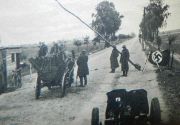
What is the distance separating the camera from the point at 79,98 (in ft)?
27.6

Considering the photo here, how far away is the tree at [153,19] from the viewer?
26.9 ft

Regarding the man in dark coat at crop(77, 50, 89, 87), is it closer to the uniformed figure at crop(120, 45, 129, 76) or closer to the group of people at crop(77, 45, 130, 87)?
the group of people at crop(77, 45, 130, 87)

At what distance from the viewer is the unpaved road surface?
7.33 m

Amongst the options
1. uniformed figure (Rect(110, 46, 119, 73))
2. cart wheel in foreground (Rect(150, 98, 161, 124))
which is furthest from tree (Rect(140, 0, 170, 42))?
cart wheel in foreground (Rect(150, 98, 161, 124))

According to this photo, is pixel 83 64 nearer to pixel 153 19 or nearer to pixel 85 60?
pixel 85 60

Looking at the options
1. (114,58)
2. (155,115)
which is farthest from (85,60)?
(155,115)

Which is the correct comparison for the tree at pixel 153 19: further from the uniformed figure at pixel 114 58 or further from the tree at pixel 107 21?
the uniformed figure at pixel 114 58

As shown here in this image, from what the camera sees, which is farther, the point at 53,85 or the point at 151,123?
the point at 53,85

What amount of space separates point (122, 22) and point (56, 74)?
2.34 meters

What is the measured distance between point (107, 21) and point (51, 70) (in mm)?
2022

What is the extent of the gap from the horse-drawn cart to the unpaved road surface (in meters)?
0.27

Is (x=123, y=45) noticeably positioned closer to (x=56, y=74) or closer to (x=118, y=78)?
(x=118, y=78)

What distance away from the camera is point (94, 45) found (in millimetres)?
8758

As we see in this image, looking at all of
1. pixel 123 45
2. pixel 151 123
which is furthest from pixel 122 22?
pixel 151 123
